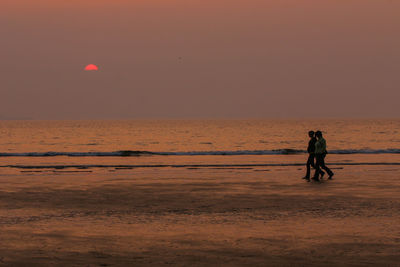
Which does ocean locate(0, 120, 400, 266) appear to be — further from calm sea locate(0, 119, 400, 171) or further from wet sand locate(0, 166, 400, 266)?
calm sea locate(0, 119, 400, 171)

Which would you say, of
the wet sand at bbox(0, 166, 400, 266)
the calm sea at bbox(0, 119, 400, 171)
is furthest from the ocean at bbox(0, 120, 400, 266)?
the calm sea at bbox(0, 119, 400, 171)

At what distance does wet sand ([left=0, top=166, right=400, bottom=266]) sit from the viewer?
9148 millimetres

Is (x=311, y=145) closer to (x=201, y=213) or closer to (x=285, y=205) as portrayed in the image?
(x=285, y=205)

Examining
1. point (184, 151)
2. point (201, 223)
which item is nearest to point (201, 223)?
point (201, 223)

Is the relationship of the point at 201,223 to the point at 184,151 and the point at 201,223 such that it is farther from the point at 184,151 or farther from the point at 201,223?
the point at 184,151

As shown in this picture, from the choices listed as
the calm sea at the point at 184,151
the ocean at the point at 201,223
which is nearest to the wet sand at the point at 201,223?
the ocean at the point at 201,223

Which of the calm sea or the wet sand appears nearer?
the wet sand

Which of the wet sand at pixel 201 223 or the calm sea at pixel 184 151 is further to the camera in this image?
the calm sea at pixel 184 151

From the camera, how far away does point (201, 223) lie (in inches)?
488

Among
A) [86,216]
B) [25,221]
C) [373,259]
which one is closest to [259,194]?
[86,216]

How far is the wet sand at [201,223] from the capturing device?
30.0 feet

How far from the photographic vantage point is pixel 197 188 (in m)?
19.7

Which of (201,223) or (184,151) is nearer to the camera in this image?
(201,223)

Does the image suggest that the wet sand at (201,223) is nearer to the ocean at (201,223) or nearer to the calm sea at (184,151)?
the ocean at (201,223)
